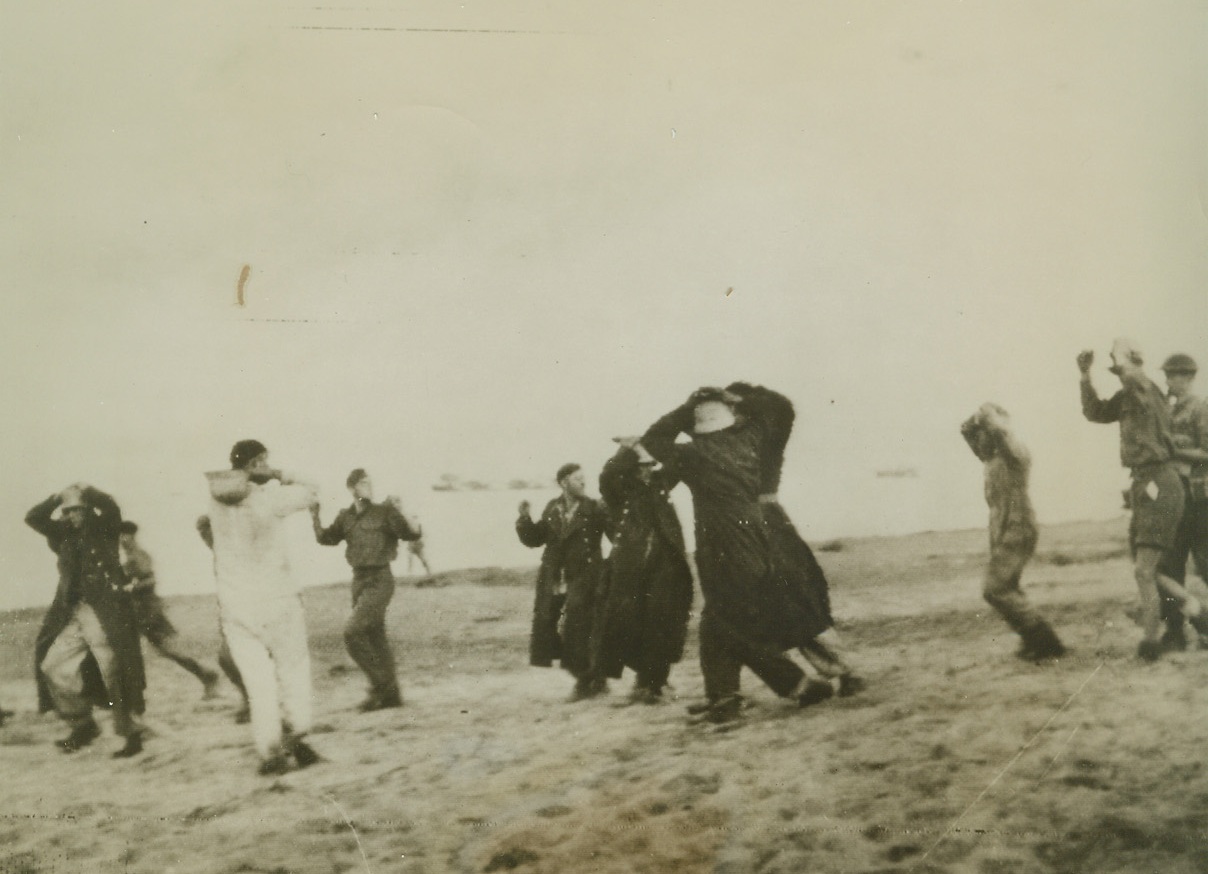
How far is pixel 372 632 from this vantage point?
4.07m

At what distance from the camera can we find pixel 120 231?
13.6 feet

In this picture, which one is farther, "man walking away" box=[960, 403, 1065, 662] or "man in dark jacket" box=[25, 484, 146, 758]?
"man in dark jacket" box=[25, 484, 146, 758]

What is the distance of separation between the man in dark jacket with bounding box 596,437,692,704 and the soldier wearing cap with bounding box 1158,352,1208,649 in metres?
1.99

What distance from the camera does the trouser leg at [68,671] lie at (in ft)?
13.7

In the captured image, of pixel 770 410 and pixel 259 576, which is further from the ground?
pixel 770 410

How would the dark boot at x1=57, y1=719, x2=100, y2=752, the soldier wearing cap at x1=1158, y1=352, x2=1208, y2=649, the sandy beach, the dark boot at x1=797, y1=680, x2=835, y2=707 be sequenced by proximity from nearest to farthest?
the sandy beach < the dark boot at x1=797, y1=680, x2=835, y2=707 < the soldier wearing cap at x1=1158, y1=352, x2=1208, y2=649 < the dark boot at x1=57, y1=719, x2=100, y2=752

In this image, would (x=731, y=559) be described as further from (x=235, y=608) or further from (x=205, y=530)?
(x=205, y=530)

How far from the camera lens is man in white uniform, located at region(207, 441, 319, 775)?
4.09 metres

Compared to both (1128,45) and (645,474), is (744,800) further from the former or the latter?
(1128,45)

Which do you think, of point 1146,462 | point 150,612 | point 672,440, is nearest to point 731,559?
point 672,440

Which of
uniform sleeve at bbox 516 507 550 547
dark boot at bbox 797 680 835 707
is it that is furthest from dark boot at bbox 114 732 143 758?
dark boot at bbox 797 680 835 707

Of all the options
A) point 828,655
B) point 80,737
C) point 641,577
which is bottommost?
point 80,737

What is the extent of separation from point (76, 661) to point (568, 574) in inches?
83.3

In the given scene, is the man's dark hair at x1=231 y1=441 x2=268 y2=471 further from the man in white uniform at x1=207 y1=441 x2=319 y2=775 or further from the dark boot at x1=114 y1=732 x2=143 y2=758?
the dark boot at x1=114 y1=732 x2=143 y2=758
